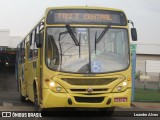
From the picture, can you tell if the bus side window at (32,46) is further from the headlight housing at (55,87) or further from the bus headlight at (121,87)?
the bus headlight at (121,87)

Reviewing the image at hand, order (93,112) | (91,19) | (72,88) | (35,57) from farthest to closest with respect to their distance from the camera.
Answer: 1. (93,112)
2. (35,57)
3. (91,19)
4. (72,88)

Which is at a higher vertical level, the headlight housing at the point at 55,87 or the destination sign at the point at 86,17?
the destination sign at the point at 86,17

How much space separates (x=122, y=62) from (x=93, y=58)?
899 mm

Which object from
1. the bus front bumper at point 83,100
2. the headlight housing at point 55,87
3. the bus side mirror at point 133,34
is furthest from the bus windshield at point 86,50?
the bus front bumper at point 83,100

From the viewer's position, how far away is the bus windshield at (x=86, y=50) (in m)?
14.1

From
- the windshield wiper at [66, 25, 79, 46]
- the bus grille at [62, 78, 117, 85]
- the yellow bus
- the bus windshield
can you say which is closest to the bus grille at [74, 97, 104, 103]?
the yellow bus

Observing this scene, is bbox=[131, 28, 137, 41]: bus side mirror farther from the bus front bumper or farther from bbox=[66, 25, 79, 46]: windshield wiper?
bbox=[66, 25, 79, 46]: windshield wiper

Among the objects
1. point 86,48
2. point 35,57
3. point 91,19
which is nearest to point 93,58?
point 86,48

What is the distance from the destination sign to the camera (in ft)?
47.9

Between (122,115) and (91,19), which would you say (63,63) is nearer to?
(91,19)

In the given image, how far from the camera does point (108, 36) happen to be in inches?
575

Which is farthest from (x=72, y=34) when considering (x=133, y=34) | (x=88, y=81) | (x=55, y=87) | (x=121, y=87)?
(x=121, y=87)

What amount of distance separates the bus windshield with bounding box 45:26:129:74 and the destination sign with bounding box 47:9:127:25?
23cm

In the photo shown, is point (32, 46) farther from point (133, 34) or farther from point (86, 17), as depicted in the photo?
point (133, 34)
